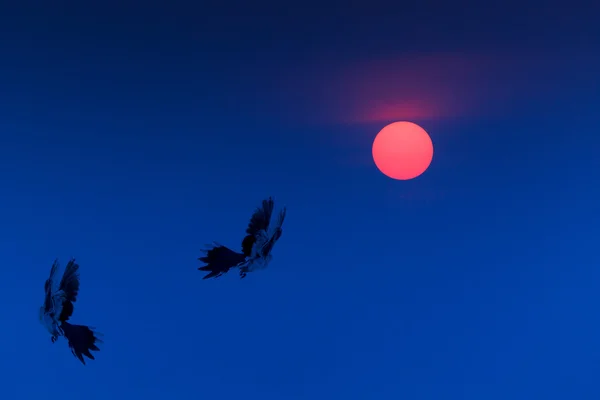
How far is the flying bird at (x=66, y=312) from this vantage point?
2.57 meters

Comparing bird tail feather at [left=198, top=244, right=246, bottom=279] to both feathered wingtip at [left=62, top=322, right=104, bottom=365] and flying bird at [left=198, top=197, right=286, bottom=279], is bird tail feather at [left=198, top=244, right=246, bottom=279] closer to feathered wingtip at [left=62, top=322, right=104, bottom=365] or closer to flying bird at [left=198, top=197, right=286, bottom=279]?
flying bird at [left=198, top=197, right=286, bottom=279]

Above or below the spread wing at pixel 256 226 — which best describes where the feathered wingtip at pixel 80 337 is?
below

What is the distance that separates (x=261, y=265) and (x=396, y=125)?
1.36 m

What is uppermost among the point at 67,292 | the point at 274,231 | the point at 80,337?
the point at 274,231

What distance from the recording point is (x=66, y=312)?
259 centimetres

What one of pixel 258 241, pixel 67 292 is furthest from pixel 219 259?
pixel 67 292

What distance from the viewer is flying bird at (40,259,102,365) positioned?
101 inches

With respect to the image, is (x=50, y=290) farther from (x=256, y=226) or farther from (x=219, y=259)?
(x=256, y=226)

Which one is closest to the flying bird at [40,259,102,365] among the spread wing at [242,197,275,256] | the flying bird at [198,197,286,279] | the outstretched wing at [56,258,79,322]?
the outstretched wing at [56,258,79,322]

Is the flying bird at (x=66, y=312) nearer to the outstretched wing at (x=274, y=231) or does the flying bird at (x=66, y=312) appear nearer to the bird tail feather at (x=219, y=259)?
the bird tail feather at (x=219, y=259)

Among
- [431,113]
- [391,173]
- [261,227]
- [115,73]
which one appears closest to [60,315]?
[261,227]

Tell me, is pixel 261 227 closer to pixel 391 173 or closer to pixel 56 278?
pixel 56 278

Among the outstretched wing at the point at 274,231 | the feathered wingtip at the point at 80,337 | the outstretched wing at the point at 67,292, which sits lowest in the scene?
the feathered wingtip at the point at 80,337

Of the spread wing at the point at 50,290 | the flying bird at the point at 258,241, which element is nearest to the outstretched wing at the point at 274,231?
the flying bird at the point at 258,241
